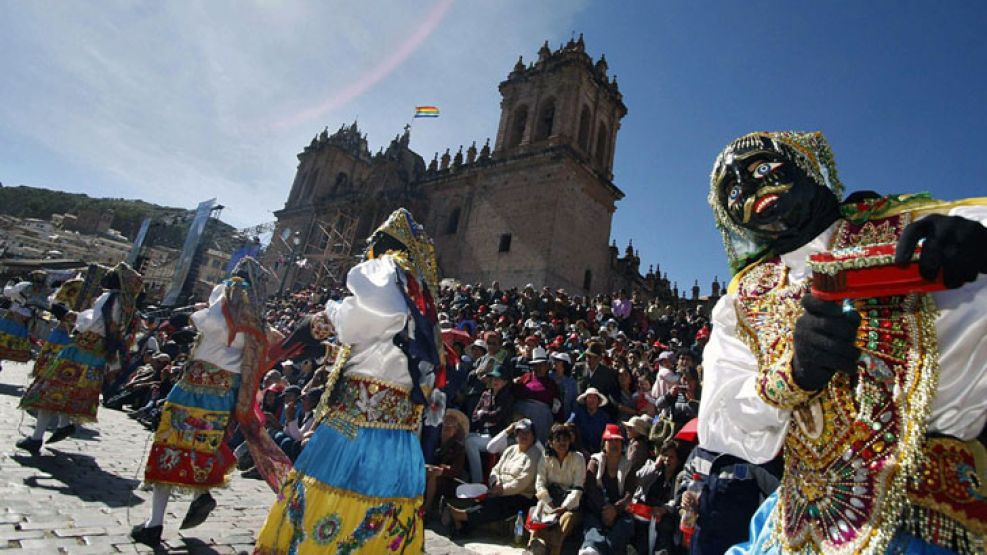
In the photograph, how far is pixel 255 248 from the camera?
5.96 m

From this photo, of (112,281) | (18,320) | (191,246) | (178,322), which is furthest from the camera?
(191,246)

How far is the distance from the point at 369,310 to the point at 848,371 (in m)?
2.54

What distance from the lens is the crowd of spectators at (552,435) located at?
4.98m

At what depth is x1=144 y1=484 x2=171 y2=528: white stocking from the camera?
4.02m

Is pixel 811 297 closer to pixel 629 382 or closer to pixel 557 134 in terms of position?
pixel 629 382

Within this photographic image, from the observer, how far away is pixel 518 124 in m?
27.4

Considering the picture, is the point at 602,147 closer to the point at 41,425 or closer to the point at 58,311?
the point at 58,311

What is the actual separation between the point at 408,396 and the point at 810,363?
253cm

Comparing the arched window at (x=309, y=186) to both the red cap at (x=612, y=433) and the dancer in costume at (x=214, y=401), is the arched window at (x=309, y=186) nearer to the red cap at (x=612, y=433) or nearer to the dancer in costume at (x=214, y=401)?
the dancer in costume at (x=214, y=401)

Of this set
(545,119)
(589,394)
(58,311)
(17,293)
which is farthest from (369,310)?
(545,119)

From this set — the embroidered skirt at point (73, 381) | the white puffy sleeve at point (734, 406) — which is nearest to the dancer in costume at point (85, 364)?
the embroidered skirt at point (73, 381)

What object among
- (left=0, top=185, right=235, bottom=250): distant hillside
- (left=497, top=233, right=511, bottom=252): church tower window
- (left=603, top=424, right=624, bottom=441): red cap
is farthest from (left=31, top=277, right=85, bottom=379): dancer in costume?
(left=0, top=185, right=235, bottom=250): distant hillside

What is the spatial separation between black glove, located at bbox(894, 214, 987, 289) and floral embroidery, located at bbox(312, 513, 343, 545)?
9.68ft

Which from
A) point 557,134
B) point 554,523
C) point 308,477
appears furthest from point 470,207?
point 308,477
